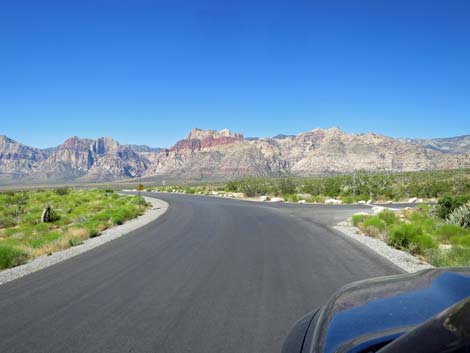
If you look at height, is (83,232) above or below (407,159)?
below

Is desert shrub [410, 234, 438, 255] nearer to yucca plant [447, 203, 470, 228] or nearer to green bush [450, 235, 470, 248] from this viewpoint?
green bush [450, 235, 470, 248]

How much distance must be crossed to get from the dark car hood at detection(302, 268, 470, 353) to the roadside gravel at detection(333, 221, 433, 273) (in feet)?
20.6

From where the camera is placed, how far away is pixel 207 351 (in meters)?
4.67

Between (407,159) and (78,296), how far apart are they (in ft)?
568

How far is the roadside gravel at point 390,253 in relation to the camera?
9390mm

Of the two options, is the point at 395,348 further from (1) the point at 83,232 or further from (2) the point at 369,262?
(1) the point at 83,232

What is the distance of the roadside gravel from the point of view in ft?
30.8

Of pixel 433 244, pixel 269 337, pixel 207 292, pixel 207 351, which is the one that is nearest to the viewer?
pixel 207 351

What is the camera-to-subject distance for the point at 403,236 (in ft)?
41.2

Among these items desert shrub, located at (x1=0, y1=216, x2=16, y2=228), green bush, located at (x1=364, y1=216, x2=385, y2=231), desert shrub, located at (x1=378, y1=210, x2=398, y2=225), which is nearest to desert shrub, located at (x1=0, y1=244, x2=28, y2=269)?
green bush, located at (x1=364, y1=216, x2=385, y2=231)

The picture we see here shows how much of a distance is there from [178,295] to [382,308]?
4.92 metres

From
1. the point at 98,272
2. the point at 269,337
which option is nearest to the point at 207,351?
the point at 269,337

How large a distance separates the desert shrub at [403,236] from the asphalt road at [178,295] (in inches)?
53.8

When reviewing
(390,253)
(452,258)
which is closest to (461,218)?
(390,253)
